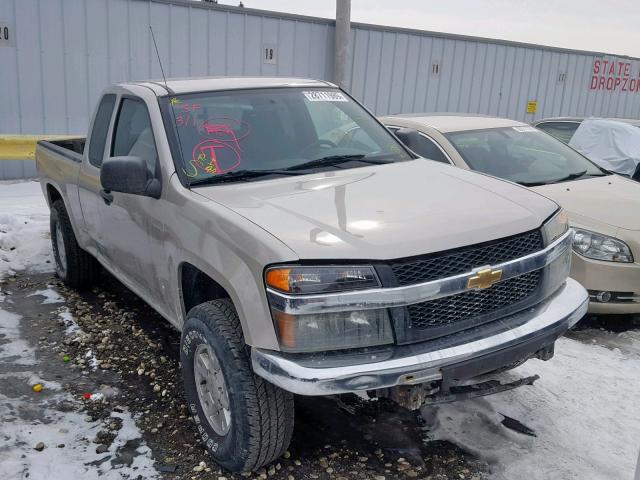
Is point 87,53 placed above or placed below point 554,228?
above

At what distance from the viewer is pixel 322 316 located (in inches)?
97.3

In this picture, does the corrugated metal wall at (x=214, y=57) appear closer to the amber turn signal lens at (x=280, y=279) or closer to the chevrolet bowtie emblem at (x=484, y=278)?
the amber turn signal lens at (x=280, y=279)

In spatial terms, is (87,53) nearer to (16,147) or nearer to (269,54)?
(16,147)

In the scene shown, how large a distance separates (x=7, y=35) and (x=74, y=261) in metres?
5.27

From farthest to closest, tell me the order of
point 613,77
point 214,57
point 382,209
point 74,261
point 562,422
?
point 613,77
point 214,57
point 74,261
point 562,422
point 382,209

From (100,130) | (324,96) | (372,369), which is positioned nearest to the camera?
(372,369)

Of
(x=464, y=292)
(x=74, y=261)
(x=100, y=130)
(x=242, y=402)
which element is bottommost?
(x=74, y=261)

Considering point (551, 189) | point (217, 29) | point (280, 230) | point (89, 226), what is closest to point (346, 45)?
point (217, 29)

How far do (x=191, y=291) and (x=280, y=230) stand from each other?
936 millimetres

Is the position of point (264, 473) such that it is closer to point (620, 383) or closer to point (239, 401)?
point (239, 401)

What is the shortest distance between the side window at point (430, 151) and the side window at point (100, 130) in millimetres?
2566

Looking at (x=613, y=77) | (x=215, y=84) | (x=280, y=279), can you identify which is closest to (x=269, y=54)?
(x=215, y=84)

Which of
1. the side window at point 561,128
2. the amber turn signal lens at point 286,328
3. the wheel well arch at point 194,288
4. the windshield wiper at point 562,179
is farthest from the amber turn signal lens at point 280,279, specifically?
the side window at point 561,128

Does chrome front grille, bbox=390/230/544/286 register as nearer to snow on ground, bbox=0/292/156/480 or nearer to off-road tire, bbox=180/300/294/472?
off-road tire, bbox=180/300/294/472
